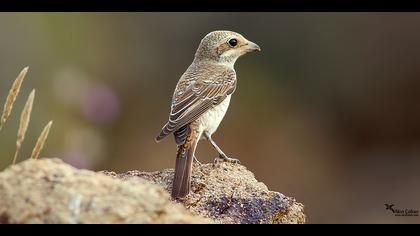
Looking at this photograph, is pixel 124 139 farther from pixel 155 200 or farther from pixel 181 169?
pixel 155 200

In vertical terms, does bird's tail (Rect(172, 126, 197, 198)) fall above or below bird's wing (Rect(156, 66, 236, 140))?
below

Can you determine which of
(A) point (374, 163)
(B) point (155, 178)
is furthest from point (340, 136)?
(B) point (155, 178)

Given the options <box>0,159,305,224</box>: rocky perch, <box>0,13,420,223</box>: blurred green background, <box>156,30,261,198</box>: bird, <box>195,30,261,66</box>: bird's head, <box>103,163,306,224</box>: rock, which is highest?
<box>0,159,305,224</box>: rocky perch

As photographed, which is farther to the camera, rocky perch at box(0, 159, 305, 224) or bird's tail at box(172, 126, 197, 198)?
bird's tail at box(172, 126, 197, 198)

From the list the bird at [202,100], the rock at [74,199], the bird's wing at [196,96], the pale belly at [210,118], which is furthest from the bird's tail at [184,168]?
the rock at [74,199]

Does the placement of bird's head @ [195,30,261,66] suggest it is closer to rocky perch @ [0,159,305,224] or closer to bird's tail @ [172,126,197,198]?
bird's tail @ [172,126,197,198]

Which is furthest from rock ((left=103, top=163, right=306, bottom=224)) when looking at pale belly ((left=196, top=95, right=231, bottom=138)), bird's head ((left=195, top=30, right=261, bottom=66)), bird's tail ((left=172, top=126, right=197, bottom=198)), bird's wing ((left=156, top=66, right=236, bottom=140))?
bird's head ((left=195, top=30, right=261, bottom=66))
